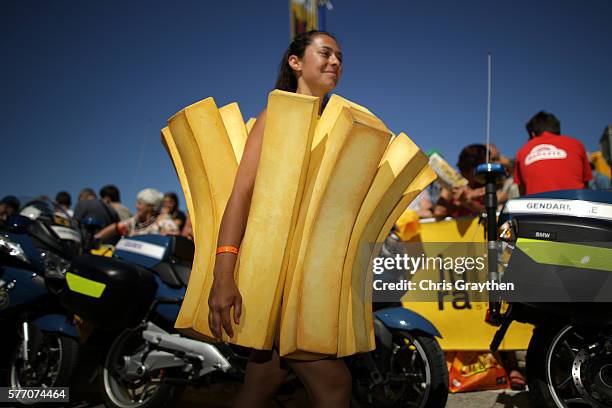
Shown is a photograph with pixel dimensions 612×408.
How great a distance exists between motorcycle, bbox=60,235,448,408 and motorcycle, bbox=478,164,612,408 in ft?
1.54

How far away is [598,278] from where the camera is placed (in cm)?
183

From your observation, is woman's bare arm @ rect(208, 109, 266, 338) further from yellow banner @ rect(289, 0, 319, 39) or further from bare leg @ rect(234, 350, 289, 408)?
yellow banner @ rect(289, 0, 319, 39)

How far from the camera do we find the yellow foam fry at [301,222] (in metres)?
1.17

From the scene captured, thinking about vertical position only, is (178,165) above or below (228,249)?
above

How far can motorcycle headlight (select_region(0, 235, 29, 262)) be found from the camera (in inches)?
121

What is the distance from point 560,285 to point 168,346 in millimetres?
2224

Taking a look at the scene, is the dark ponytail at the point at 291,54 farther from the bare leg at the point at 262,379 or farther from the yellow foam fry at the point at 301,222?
the bare leg at the point at 262,379

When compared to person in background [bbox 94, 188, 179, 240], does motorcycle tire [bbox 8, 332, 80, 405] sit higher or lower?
lower

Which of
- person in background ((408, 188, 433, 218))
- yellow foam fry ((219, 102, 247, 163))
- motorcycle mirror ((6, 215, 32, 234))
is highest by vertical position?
yellow foam fry ((219, 102, 247, 163))

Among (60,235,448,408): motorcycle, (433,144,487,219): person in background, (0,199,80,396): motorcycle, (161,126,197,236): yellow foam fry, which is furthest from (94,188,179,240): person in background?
(161,126,197,236): yellow foam fry

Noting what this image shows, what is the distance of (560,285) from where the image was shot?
193cm

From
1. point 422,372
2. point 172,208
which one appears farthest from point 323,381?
point 172,208

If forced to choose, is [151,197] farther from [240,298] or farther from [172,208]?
[240,298]

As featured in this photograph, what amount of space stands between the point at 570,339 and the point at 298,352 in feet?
5.71
